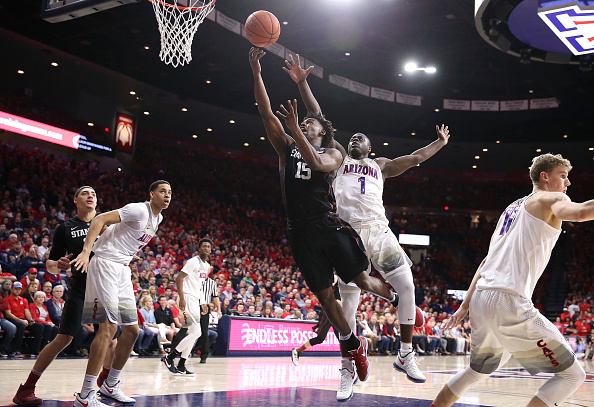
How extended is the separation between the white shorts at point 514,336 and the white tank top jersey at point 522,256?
70mm

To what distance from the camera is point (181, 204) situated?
23.3 m

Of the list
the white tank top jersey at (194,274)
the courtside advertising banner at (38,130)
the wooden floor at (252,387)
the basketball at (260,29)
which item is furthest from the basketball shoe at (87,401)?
the courtside advertising banner at (38,130)

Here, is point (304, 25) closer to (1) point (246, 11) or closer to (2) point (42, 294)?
(1) point (246, 11)

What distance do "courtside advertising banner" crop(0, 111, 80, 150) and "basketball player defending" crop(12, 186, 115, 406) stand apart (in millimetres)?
15329

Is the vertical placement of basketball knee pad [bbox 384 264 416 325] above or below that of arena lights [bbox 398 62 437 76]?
below

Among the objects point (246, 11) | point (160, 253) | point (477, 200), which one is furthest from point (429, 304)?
point (246, 11)

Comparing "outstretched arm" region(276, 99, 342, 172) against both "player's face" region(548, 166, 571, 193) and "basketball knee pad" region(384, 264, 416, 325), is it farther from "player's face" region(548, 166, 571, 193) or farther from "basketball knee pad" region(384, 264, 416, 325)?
"player's face" region(548, 166, 571, 193)

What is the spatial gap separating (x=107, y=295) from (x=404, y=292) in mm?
2743

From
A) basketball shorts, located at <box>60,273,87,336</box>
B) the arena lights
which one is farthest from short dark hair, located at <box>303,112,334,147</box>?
the arena lights

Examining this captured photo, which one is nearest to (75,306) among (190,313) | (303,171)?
(303,171)

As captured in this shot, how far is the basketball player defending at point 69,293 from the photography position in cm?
501

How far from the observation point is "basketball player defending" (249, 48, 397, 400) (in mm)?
4668

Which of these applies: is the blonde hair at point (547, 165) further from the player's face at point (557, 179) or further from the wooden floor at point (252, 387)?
the wooden floor at point (252, 387)

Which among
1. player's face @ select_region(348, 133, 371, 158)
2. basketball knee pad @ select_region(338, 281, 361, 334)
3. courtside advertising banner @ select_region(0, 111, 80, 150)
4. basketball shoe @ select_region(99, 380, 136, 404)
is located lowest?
basketball shoe @ select_region(99, 380, 136, 404)
